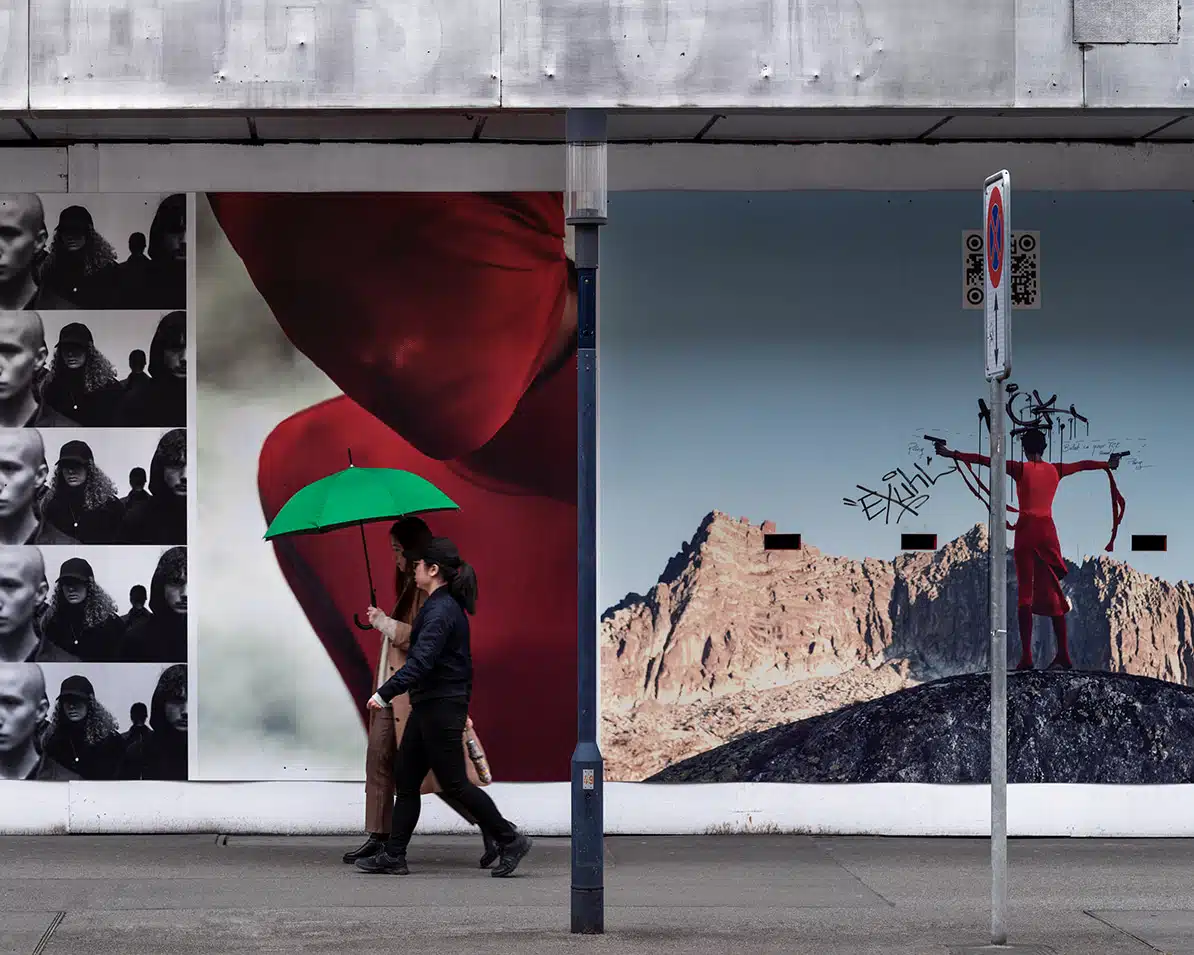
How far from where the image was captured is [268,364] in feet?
34.3

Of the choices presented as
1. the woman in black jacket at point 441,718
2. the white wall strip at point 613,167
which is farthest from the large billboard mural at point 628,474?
the woman in black jacket at point 441,718

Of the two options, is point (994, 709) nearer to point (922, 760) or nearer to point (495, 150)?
point (922, 760)

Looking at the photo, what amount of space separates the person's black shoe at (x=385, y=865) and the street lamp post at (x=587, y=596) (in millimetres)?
1708

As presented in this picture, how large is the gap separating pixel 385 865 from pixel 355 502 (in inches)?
80.5

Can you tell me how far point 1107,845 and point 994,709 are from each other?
3.49m

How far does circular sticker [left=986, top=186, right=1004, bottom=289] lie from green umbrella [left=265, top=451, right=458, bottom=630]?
323 centimetres

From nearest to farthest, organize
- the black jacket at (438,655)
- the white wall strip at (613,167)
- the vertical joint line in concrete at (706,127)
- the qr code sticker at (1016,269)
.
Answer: the black jacket at (438,655)
the vertical joint line in concrete at (706,127)
the white wall strip at (613,167)
the qr code sticker at (1016,269)

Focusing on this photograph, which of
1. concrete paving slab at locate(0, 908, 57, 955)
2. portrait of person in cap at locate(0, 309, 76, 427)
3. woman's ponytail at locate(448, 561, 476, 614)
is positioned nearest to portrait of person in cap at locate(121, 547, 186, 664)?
portrait of person in cap at locate(0, 309, 76, 427)

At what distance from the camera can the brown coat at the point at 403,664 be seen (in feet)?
30.8

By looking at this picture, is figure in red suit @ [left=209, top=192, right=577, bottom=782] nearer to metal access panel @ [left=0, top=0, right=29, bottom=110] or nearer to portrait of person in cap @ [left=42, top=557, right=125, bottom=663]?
portrait of person in cap @ [left=42, top=557, right=125, bottom=663]

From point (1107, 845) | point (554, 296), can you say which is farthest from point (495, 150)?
point (1107, 845)

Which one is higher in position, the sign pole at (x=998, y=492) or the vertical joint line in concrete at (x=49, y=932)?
the sign pole at (x=998, y=492)

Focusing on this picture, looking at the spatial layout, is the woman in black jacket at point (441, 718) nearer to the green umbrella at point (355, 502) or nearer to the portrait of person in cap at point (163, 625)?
the green umbrella at point (355, 502)

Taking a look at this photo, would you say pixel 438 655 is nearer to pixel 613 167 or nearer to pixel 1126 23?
pixel 613 167
